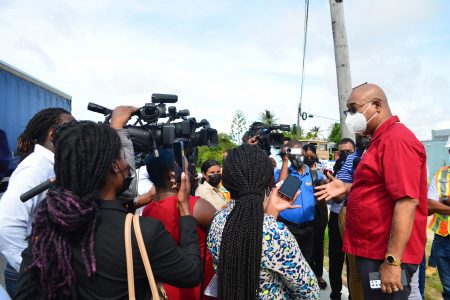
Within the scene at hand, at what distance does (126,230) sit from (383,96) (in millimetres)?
2086

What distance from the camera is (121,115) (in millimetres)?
2248

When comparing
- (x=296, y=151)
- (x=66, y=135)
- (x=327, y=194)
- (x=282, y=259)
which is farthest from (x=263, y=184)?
(x=296, y=151)

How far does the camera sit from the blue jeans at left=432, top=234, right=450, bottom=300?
3938 millimetres

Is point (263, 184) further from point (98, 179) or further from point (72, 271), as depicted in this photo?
point (72, 271)

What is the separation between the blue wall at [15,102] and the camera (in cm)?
634

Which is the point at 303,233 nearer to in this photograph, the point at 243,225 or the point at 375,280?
the point at 375,280

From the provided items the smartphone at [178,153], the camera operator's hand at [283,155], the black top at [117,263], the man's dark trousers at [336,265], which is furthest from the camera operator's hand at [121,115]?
the man's dark trousers at [336,265]

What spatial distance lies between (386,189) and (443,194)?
2.01m

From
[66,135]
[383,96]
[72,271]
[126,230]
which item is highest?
[383,96]

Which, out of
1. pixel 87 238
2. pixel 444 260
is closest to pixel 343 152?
pixel 444 260

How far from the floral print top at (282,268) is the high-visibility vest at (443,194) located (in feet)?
9.04

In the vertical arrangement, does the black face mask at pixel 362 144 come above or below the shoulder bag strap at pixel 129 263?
above

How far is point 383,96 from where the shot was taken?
106 inches

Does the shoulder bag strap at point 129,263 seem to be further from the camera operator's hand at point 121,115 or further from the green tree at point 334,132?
the green tree at point 334,132
